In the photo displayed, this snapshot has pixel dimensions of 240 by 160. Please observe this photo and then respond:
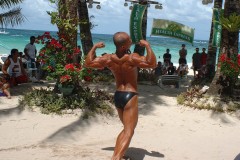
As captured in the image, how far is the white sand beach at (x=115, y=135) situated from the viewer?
6.20m

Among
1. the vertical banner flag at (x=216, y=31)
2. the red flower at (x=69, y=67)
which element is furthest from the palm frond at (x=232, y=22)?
the red flower at (x=69, y=67)

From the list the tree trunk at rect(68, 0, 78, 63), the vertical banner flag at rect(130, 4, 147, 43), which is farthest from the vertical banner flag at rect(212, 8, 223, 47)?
the tree trunk at rect(68, 0, 78, 63)

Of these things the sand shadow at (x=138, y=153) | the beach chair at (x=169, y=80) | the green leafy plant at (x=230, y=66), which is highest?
the green leafy plant at (x=230, y=66)

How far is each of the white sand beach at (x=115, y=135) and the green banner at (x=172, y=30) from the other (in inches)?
248

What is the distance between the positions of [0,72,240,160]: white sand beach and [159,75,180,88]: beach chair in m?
2.66

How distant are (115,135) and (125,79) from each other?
2393 mm

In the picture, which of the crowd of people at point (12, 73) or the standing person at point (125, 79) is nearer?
the standing person at point (125, 79)

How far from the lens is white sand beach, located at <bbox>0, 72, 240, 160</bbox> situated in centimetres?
620

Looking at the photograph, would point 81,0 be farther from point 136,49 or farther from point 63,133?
point 63,133

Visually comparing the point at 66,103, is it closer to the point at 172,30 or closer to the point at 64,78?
the point at 64,78

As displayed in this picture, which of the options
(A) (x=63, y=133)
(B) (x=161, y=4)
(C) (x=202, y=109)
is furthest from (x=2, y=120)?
(B) (x=161, y=4)

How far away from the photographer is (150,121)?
8.39 meters

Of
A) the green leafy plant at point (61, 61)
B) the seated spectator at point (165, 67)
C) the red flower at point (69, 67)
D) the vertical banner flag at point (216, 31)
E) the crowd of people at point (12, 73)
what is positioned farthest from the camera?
the seated spectator at point (165, 67)

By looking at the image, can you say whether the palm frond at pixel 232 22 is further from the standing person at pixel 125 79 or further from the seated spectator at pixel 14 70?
the seated spectator at pixel 14 70
